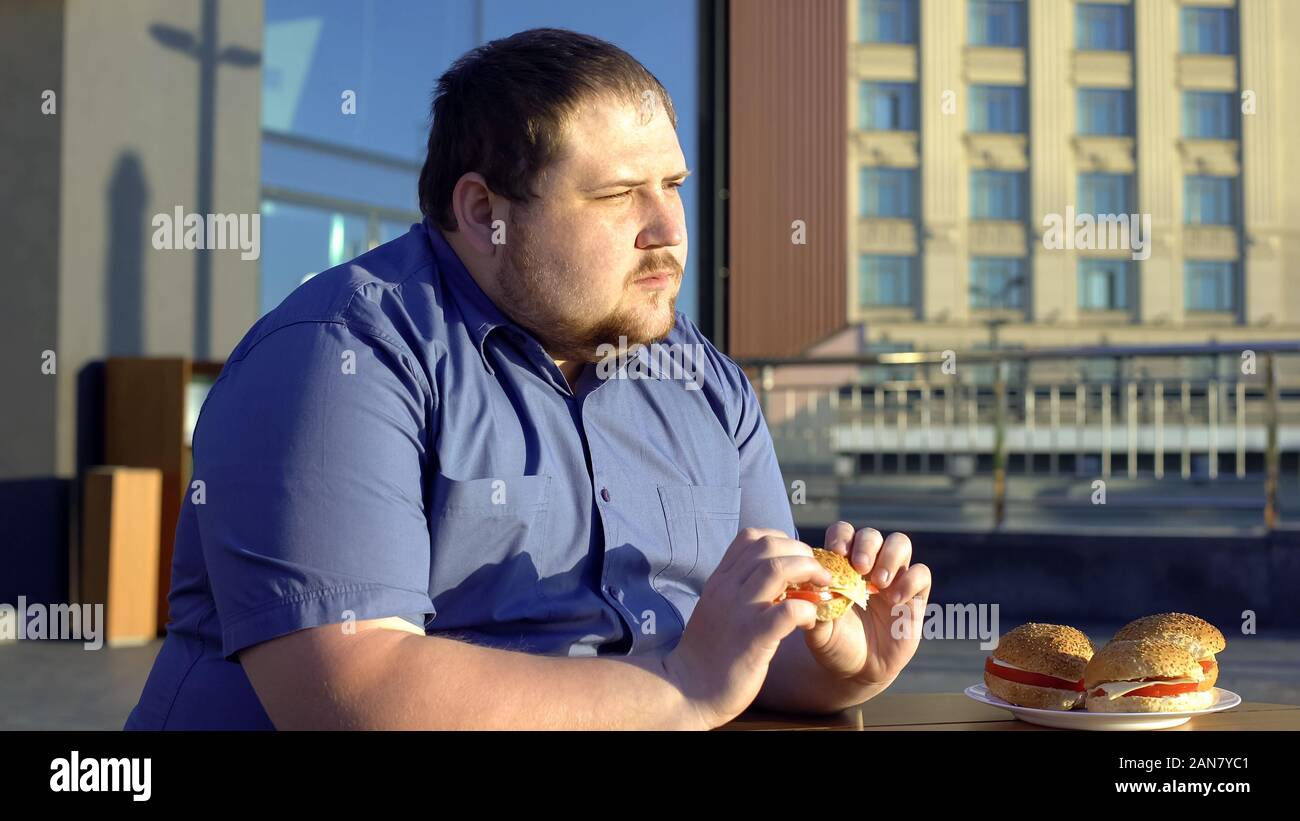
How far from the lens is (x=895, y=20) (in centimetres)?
4522

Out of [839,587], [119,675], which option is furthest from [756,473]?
[119,675]

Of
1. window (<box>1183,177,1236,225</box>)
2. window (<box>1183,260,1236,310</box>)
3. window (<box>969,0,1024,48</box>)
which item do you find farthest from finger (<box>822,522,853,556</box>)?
window (<box>1183,177,1236,225</box>)

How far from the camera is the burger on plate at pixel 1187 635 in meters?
1.48

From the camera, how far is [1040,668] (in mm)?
1484

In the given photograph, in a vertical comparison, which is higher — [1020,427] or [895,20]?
[895,20]

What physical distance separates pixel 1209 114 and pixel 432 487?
49.2 metres

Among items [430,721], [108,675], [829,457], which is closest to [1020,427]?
[829,457]

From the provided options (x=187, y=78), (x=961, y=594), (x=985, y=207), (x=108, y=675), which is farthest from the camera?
(x=985, y=207)

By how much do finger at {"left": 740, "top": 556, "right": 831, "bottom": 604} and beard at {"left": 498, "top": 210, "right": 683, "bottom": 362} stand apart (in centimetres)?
41

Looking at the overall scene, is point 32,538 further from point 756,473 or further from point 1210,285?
point 1210,285

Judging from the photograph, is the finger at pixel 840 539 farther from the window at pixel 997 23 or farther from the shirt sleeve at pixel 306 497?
the window at pixel 997 23

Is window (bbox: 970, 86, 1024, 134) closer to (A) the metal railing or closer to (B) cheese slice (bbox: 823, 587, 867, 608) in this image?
(A) the metal railing
